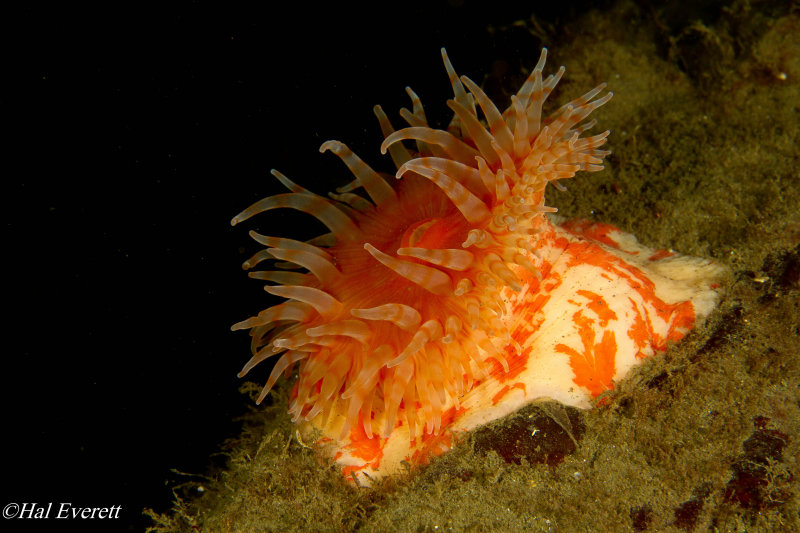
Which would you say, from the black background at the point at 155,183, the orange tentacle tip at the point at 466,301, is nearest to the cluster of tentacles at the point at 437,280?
the orange tentacle tip at the point at 466,301

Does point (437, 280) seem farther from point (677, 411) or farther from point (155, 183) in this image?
point (155, 183)

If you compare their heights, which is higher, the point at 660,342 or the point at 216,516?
the point at 216,516

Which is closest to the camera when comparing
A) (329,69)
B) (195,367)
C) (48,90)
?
(48,90)

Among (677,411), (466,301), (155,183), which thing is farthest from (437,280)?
(155,183)

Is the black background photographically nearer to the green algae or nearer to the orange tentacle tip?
the orange tentacle tip

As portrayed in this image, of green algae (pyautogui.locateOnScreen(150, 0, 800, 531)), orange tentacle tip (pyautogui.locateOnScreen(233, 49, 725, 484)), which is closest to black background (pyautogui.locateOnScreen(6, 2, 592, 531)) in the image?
orange tentacle tip (pyautogui.locateOnScreen(233, 49, 725, 484))

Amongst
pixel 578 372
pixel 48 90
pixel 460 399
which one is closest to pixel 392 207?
pixel 460 399

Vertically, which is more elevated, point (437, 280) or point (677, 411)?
point (437, 280)

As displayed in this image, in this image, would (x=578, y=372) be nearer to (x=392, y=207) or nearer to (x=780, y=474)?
(x=780, y=474)
